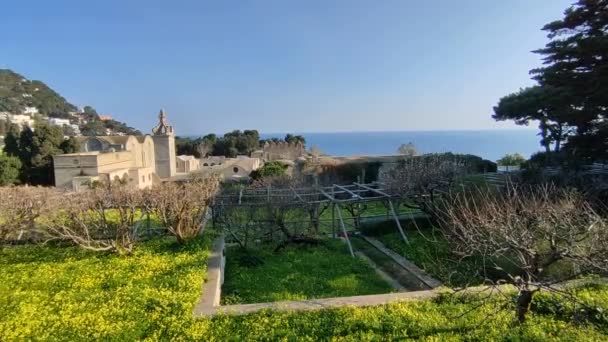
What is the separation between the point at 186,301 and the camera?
577cm

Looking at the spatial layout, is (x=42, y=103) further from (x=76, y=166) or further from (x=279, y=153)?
(x=76, y=166)

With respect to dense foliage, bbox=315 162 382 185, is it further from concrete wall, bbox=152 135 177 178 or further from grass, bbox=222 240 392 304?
concrete wall, bbox=152 135 177 178

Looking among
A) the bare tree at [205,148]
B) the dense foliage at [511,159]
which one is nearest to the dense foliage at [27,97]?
the bare tree at [205,148]

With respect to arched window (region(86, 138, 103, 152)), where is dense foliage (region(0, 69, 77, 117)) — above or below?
above

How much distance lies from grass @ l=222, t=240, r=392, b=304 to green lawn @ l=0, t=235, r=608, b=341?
1.30 meters

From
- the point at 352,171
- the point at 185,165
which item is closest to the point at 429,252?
the point at 352,171

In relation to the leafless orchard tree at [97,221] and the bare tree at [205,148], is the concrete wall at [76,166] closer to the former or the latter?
the leafless orchard tree at [97,221]

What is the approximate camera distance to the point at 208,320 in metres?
5.17

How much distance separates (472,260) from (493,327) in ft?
14.2

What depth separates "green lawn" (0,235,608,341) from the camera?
15.5 feet

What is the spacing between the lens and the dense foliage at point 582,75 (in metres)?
12.4

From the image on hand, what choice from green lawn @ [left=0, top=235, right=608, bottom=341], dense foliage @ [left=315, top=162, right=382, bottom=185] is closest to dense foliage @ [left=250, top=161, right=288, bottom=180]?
dense foliage @ [left=315, top=162, right=382, bottom=185]

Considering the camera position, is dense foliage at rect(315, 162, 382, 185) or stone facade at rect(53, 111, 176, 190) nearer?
dense foliage at rect(315, 162, 382, 185)

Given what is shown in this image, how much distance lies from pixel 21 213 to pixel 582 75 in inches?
737
